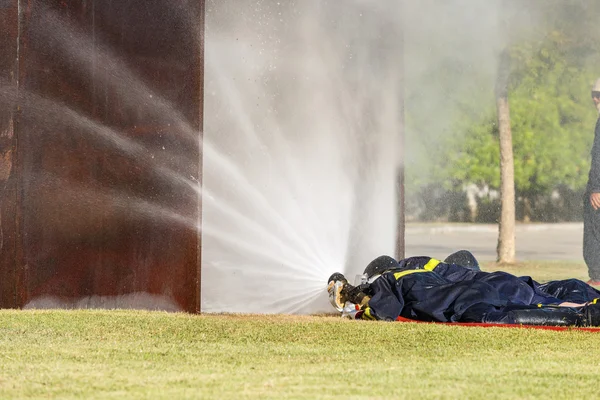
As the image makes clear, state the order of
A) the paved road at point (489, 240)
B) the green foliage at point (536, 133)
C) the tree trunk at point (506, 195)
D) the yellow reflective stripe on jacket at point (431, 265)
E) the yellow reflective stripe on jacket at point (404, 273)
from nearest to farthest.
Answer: the yellow reflective stripe on jacket at point (404, 273) → the yellow reflective stripe on jacket at point (431, 265) → the tree trunk at point (506, 195) → the paved road at point (489, 240) → the green foliage at point (536, 133)

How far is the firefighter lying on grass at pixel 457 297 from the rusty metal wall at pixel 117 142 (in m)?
1.20

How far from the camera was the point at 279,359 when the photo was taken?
503 centimetres

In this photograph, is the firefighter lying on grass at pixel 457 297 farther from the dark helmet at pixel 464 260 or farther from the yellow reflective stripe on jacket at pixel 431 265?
the dark helmet at pixel 464 260

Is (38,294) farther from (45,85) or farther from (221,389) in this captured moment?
(221,389)

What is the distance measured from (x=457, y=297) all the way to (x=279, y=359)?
6.66 ft

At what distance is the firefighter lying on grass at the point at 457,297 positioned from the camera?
21.2ft

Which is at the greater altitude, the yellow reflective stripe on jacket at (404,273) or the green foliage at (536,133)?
the green foliage at (536,133)

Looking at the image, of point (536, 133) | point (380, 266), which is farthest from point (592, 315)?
point (536, 133)

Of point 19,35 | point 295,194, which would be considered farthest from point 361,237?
point 19,35

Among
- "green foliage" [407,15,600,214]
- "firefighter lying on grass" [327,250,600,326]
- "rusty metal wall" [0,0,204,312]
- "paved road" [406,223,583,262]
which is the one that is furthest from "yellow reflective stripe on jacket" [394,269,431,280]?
"green foliage" [407,15,600,214]

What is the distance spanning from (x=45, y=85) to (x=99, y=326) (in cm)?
197

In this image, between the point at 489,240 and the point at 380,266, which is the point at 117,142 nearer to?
the point at 380,266

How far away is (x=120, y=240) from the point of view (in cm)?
771

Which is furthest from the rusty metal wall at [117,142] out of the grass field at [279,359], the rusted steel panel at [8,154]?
the grass field at [279,359]
